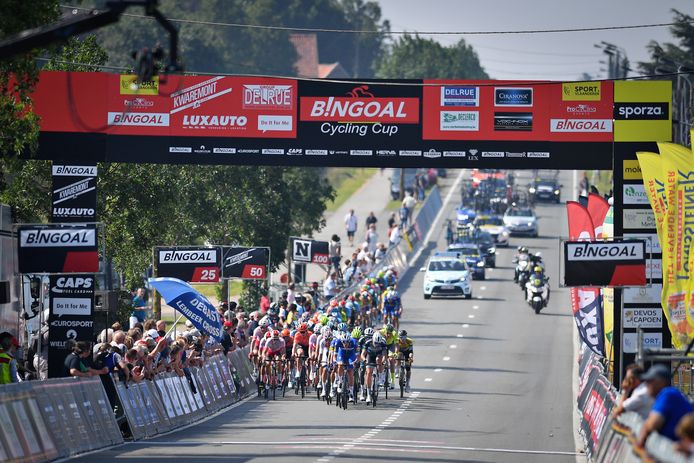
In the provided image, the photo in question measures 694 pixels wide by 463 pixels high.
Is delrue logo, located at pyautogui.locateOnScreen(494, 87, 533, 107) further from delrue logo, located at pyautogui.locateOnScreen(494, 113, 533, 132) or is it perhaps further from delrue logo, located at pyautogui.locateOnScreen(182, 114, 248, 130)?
delrue logo, located at pyautogui.locateOnScreen(182, 114, 248, 130)

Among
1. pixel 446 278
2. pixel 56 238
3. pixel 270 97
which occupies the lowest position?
pixel 446 278

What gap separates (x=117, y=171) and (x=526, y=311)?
19367 millimetres

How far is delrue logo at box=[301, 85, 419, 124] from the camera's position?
25.7 metres

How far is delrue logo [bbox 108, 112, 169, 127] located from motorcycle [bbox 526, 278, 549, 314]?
Answer: 2487cm

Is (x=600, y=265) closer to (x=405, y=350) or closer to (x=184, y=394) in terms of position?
(x=184, y=394)

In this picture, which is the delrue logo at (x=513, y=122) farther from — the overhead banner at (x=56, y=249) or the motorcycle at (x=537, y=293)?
the motorcycle at (x=537, y=293)

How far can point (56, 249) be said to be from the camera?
76.8ft

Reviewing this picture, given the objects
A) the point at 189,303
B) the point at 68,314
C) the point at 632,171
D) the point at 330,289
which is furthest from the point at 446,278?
the point at 68,314

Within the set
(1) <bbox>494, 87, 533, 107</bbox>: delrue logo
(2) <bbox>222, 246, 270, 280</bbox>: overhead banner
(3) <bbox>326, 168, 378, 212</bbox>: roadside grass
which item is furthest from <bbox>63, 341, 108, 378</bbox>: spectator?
(3) <bbox>326, 168, 378, 212</bbox>: roadside grass

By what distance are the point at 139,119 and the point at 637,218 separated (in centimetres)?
857

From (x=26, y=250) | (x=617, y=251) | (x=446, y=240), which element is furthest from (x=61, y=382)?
(x=446, y=240)

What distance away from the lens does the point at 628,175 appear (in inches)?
993


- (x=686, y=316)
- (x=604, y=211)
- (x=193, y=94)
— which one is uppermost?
(x=193, y=94)

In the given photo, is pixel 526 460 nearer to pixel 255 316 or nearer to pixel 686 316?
pixel 686 316
